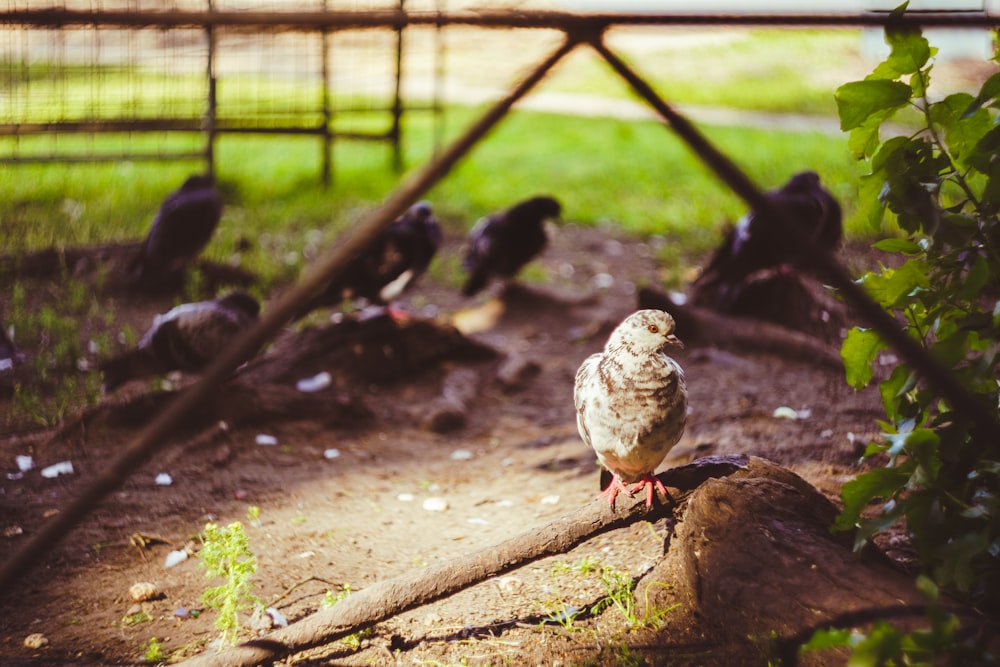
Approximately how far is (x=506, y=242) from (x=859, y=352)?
12.9 ft

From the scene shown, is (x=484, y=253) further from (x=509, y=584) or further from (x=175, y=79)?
(x=175, y=79)

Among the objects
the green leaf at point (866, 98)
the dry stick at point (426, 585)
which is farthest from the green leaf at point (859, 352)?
the green leaf at point (866, 98)

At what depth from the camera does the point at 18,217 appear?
6.55m

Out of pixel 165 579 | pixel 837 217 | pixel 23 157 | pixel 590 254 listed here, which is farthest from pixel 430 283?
pixel 165 579

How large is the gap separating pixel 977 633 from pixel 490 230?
4.56m

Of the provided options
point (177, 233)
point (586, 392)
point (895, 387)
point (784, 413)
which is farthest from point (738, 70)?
point (895, 387)

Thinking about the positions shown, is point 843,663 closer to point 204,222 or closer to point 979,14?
point 979,14

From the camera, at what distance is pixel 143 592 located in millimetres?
2562

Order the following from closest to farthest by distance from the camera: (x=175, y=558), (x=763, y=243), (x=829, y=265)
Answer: (x=829, y=265) → (x=175, y=558) → (x=763, y=243)

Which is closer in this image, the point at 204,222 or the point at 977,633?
the point at 977,633

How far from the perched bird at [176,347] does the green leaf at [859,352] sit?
10.2 ft

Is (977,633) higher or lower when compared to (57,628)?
higher

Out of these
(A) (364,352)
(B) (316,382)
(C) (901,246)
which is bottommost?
(B) (316,382)

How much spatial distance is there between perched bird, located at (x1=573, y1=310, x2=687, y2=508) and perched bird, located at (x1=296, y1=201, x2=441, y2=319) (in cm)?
311
